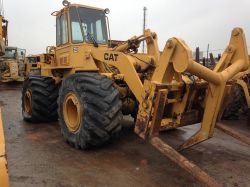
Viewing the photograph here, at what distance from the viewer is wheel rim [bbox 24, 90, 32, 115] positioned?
7.83 m

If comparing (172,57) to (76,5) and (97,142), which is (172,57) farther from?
(76,5)

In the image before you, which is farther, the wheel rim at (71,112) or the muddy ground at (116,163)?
the wheel rim at (71,112)

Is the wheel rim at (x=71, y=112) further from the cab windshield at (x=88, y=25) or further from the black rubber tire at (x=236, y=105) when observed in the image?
the black rubber tire at (x=236, y=105)

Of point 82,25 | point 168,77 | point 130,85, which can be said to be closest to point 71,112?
point 130,85

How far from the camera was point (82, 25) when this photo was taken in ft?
21.9

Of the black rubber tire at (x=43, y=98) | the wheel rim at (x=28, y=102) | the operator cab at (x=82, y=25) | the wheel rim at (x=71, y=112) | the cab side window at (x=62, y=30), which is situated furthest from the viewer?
the wheel rim at (x=28, y=102)

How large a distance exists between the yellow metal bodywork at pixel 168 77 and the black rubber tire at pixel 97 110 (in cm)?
37

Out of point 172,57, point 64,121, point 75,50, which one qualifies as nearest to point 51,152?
point 64,121

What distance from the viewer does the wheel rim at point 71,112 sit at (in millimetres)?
5705

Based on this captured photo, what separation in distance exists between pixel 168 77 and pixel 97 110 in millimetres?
1324

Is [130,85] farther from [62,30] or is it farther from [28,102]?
[28,102]

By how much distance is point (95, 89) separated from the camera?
511 cm

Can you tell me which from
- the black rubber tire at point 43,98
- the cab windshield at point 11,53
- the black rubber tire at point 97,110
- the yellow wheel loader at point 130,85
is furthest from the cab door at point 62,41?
the cab windshield at point 11,53

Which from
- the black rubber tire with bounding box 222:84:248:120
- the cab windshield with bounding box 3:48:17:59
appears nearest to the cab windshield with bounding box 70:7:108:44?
the black rubber tire with bounding box 222:84:248:120
